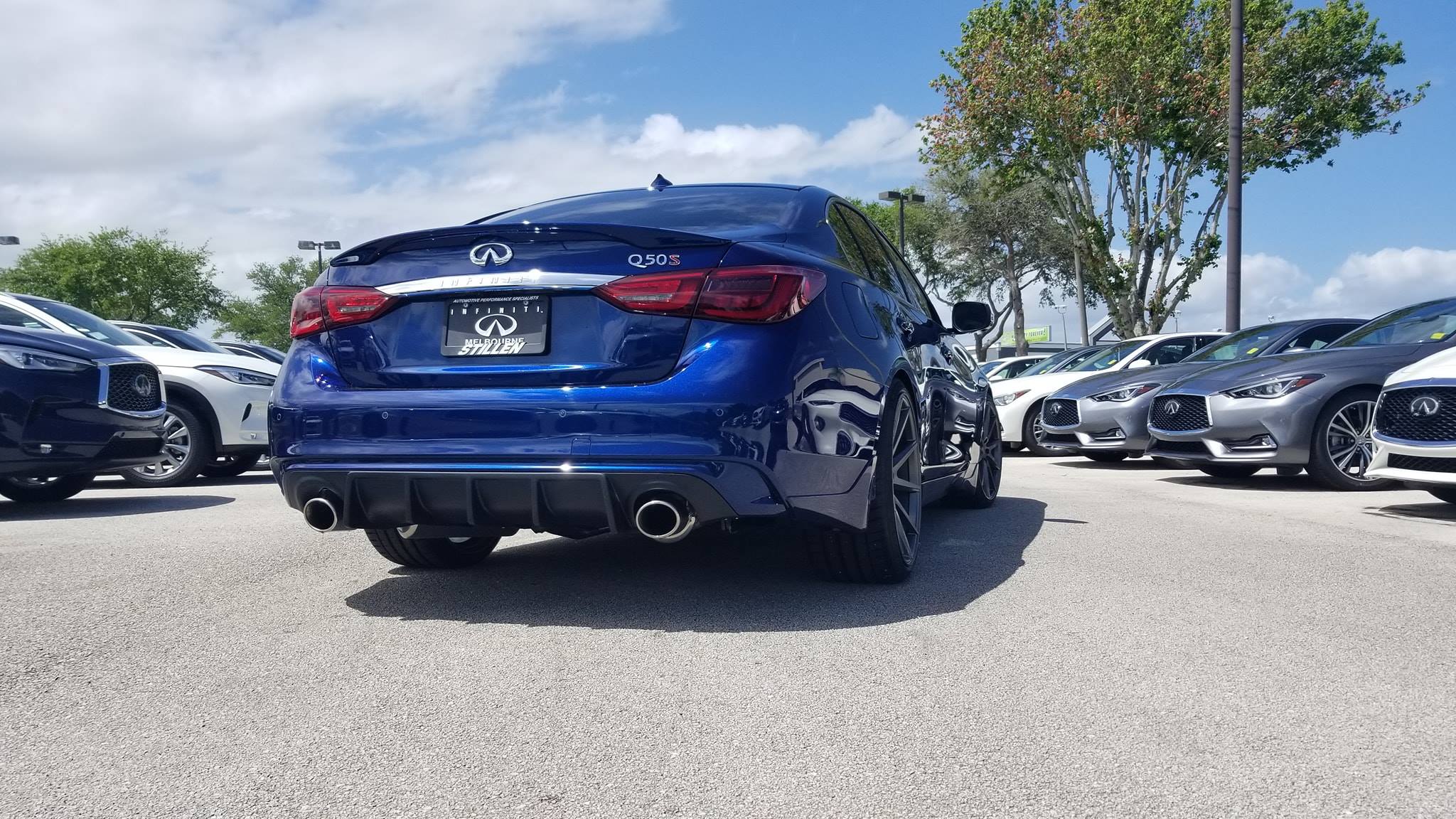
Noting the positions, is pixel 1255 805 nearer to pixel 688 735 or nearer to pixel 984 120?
pixel 688 735

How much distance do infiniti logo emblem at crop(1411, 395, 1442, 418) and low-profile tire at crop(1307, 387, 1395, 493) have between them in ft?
5.83

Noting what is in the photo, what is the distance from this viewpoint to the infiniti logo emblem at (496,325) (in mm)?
3777

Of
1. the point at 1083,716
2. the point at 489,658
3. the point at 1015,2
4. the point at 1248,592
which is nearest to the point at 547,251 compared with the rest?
the point at 489,658

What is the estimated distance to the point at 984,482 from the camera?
7.09m

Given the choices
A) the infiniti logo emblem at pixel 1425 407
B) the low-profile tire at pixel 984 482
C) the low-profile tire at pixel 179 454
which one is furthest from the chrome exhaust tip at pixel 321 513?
the low-profile tire at pixel 179 454

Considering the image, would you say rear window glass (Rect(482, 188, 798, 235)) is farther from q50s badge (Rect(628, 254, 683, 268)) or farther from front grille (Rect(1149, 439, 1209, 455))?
front grille (Rect(1149, 439, 1209, 455))

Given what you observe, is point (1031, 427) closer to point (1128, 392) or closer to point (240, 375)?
point (1128, 392)

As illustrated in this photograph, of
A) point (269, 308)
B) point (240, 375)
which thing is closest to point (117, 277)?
point (269, 308)

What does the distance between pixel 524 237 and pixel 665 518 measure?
972mm

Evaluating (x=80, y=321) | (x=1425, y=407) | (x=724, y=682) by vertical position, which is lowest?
(x=724, y=682)

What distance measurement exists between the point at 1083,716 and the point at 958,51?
86.6 ft

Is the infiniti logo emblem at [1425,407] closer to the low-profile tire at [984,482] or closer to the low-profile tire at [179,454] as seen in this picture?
the low-profile tire at [984,482]

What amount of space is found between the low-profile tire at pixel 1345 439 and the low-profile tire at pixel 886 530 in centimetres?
526

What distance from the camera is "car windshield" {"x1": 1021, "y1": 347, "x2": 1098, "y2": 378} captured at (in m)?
14.8
